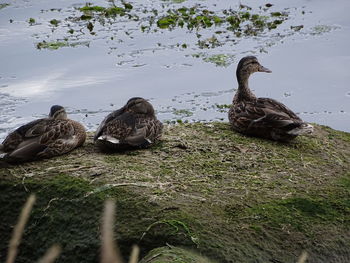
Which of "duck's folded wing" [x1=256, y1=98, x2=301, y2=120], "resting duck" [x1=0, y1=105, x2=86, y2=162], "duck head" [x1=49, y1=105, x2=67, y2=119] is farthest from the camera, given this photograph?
"duck's folded wing" [x1=256, y1=98, x2=301, y2=120]

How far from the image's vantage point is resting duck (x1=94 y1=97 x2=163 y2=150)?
808 centimetres

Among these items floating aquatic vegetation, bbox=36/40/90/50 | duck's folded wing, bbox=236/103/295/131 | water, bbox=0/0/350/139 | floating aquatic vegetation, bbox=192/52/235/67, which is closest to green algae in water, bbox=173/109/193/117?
water, bbox=0/0/350/139

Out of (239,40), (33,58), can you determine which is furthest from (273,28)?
(33,58)

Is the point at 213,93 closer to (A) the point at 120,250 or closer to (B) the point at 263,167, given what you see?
(B) the point at 263,167

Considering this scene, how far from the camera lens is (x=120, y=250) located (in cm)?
629

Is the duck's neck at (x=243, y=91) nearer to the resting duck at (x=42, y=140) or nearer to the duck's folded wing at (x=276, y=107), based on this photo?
the duck's folded wing at (x=276, y=107)

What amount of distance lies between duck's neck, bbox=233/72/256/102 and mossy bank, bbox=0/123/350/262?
138 centimetres

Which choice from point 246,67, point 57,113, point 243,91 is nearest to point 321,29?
point 246,67

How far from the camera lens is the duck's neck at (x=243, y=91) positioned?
31.9 feet

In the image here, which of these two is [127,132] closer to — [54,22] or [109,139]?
[109,139]

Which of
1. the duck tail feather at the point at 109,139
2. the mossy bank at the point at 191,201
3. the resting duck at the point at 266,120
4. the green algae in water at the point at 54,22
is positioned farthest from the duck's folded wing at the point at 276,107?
the green algae in water at the point at 54,22

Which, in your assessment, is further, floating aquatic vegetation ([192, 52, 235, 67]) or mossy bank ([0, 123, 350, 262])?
floating aquatic vegetation ([192, 52, 235, 67])

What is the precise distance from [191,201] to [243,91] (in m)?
3.29

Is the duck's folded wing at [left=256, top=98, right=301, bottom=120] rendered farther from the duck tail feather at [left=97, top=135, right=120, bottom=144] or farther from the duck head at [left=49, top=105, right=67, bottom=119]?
the duck head at [left=49, top=105, right=67, bottom=119]
